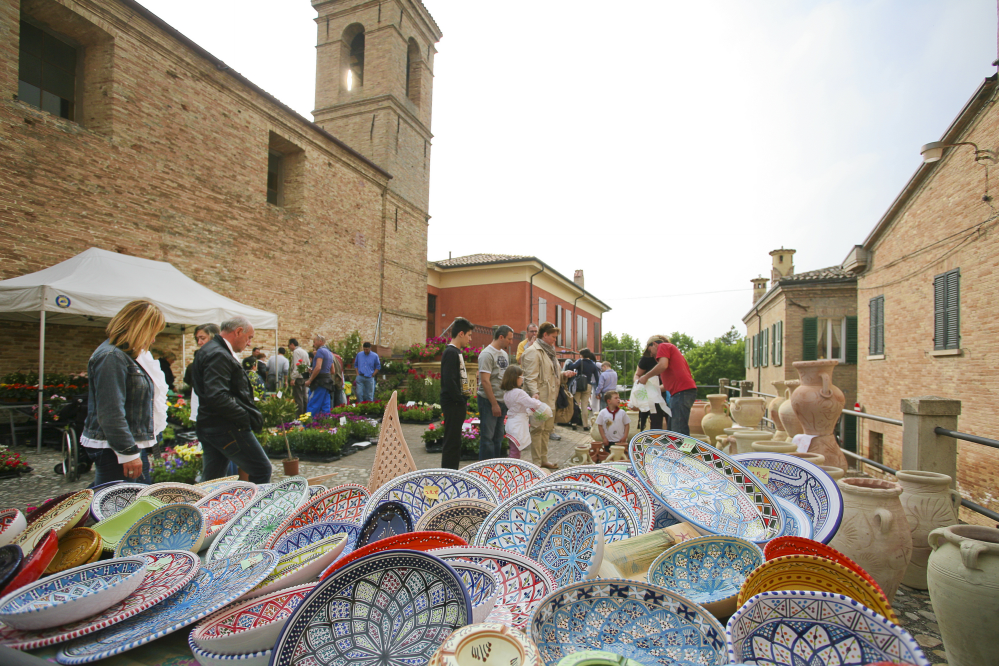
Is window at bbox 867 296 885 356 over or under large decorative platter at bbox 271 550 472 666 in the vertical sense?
over

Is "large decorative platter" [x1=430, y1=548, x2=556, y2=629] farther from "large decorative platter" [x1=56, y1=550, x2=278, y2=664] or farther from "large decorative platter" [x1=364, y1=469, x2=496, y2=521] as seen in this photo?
"large decorative platter" [x1=364, y1=469, x2=496, y2=521]

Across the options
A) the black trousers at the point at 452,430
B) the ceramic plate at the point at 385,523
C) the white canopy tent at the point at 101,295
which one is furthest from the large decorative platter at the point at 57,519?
the white canopy tent at the point at 101,295

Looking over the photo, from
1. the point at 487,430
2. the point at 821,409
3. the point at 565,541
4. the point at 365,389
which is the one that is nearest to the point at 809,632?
the point at 565,541

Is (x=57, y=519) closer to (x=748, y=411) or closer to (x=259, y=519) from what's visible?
(x=259, y=519)

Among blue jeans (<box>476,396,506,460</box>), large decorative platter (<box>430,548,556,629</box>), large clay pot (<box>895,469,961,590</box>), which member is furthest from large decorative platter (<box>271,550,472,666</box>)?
blue jeans (<box>476,396,506,460</box>)

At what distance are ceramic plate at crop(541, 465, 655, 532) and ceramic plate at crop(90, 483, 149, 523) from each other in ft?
7.09

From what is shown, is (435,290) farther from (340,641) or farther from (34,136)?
(340,641)

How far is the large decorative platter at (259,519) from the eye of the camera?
199cm

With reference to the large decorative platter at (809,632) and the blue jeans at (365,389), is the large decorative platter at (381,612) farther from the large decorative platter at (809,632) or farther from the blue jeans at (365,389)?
the blue jeans at (365,389)

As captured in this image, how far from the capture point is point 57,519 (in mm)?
1847

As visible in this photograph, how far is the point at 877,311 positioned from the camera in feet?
42.7

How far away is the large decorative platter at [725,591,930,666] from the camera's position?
0.97 m

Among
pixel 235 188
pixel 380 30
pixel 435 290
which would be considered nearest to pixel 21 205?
pixel 235 188

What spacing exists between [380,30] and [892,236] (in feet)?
56.9
